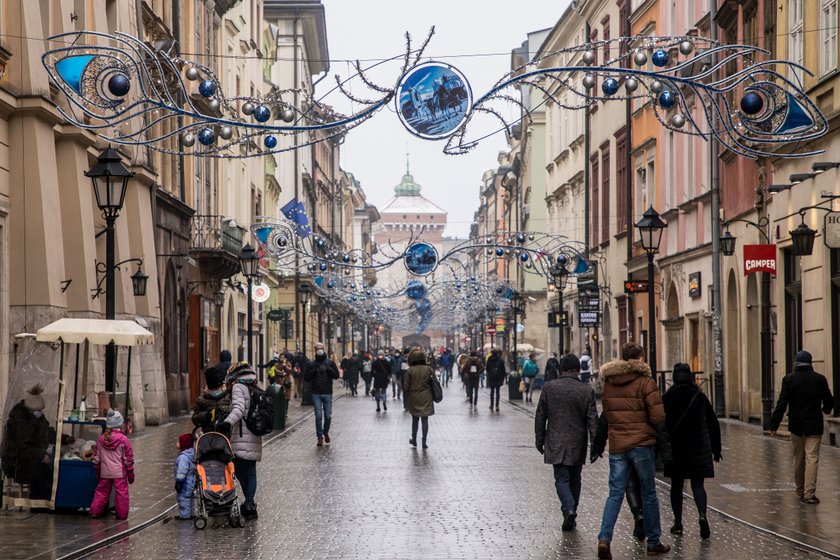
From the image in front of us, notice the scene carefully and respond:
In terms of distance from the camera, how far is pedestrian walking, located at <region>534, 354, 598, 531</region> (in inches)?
537

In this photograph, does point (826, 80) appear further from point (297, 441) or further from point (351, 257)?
point (351, 257)

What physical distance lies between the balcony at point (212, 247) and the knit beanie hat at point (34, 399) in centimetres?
2381

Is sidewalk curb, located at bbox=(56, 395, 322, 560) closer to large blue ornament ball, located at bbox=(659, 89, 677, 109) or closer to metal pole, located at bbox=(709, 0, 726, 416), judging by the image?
large blue ornament ball, located at bbox=(659, 89, 677, 109)

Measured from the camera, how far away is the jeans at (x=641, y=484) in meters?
12.1

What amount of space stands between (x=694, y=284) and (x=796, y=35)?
1087 cm

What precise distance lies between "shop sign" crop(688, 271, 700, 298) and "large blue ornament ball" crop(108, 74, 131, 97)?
20927 millimetres

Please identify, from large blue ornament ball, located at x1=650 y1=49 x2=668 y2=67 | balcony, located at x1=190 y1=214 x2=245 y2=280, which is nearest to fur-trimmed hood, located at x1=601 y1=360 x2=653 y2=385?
large blue ornament ball, located at x1=650 y1=49 x2=668 y2=67

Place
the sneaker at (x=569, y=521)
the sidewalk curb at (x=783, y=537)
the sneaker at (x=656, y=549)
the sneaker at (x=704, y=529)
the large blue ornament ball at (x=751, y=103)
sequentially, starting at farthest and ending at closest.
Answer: the large blue ornament ball at (x=751, y=103)
the sneaker at (x=569, y=521)
the sneaker at (x=704, y=529)
the sneaker at (x=656, y=549)
the sidewalk curb at (x=783, y=537)

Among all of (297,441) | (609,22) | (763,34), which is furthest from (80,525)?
(609,22)

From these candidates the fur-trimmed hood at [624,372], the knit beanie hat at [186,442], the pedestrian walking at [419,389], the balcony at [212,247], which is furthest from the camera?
the balcony at [212,247]

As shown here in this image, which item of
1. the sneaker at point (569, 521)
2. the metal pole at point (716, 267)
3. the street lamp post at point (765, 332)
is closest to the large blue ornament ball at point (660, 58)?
the sneaker at point (569, 521)

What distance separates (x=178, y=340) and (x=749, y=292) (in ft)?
45.8

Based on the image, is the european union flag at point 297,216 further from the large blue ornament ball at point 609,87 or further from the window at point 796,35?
the large blue ornament ball at point 609,87

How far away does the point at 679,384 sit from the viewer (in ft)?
43.8
